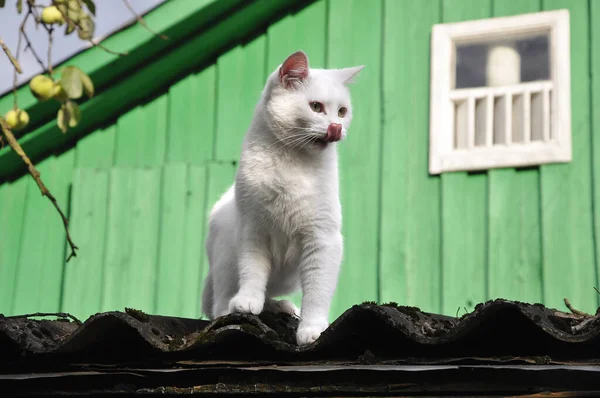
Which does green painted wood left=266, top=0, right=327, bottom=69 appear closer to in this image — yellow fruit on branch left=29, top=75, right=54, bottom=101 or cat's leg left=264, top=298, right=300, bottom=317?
→ cat's leg left=264, top=298, right=300, bottom=317

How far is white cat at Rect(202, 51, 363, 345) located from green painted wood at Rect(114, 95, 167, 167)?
308cm

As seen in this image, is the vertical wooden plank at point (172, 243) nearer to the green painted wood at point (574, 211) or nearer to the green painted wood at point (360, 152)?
the green painted wood at point (360, 152)

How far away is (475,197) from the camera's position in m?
5.82

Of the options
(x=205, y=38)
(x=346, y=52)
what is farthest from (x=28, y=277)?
(x=346, y=52)

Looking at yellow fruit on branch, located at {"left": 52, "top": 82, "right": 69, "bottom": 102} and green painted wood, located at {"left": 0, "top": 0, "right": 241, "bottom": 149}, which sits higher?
green painted wood, located at {"left": 0, "top": 0, "right": 241, "bottom": 149}

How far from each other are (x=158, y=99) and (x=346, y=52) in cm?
156

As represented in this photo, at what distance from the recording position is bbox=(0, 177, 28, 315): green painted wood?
6793 mm

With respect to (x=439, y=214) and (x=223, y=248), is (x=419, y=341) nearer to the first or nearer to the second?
(x=223, y=248)

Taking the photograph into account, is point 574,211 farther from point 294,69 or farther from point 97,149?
point 97,149

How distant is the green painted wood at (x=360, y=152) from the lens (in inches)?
233

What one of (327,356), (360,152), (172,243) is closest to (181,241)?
(172,243)

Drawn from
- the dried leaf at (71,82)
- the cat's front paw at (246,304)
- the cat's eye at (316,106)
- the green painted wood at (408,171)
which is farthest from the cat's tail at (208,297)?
→ the dried leaf at (71,82)

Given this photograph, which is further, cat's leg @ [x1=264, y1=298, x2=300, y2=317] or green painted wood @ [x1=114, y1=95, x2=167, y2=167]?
green painted wood @ [x1=114, y1=95, x2=167, y2=167]

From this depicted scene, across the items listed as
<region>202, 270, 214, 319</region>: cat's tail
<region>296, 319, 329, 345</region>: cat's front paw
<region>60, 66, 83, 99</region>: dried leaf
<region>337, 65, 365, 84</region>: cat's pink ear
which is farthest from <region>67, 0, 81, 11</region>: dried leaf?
<region>202, 270, 214, 319</region>: cat's tail
